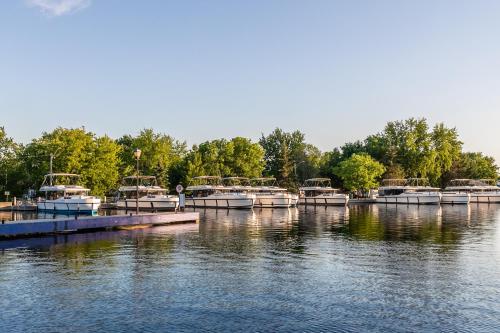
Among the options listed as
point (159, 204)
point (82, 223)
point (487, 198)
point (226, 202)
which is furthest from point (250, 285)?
point (487, 198)

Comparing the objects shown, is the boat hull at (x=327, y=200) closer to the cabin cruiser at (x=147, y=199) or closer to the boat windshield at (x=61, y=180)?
the cabin cruiser at (x=147, y=199)

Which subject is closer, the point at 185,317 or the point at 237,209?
the point at 185,317

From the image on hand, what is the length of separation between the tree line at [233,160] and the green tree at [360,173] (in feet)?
0.21

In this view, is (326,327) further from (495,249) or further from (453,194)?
(453,194)

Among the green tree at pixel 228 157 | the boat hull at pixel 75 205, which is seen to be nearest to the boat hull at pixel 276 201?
the green tree at pixel 228 157

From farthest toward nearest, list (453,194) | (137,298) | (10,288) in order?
(453,194), (10,288), (137,298)

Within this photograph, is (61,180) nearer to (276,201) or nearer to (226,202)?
(226,202)

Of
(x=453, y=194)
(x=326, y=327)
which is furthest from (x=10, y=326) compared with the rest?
(x=453, y=194)

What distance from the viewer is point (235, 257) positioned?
2769cm

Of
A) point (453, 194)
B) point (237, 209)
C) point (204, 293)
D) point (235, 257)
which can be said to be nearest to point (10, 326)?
point (204, 293)

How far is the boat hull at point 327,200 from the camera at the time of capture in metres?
90.6

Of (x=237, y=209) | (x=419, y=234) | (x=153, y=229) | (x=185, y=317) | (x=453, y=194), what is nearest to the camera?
(x=185, y=317)

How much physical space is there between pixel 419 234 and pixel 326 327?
27.3m

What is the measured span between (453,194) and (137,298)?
86.7 meters
